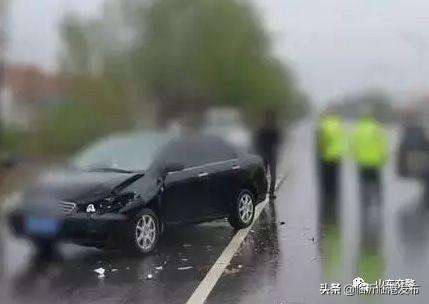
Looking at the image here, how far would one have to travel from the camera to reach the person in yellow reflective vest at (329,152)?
707cm

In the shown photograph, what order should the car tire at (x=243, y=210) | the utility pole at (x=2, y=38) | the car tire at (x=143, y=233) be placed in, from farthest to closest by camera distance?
the car tire at (x=243, y=210) → the car tire at (x=143, y=233) → the utility pole at (x=2, y=38)

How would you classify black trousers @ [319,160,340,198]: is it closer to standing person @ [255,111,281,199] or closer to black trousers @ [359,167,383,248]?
black trousers @ [359,167,383,248]

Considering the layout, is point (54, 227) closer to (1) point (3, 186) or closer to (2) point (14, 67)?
(1) point (3, 186)

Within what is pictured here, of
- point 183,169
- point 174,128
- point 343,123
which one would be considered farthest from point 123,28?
point 343,123

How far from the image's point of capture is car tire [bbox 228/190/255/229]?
8156 millimetres

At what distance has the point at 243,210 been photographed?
8.20 m

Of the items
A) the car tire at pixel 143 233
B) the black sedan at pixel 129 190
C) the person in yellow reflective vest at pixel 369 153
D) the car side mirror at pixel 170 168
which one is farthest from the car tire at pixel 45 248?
the person in yellow reflective vest at pixel 369 153

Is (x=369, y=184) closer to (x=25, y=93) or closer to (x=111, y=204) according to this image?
(x=111, y=204)

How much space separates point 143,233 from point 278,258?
4.02ft

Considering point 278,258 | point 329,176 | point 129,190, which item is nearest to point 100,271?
point 129,190

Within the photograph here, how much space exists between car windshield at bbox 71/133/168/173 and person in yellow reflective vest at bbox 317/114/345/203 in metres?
1.35

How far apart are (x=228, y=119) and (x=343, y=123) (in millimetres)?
981

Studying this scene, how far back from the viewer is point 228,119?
7023 millimetres

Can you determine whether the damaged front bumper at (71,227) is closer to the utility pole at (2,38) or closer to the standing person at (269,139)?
the utility pole at (2,38)
